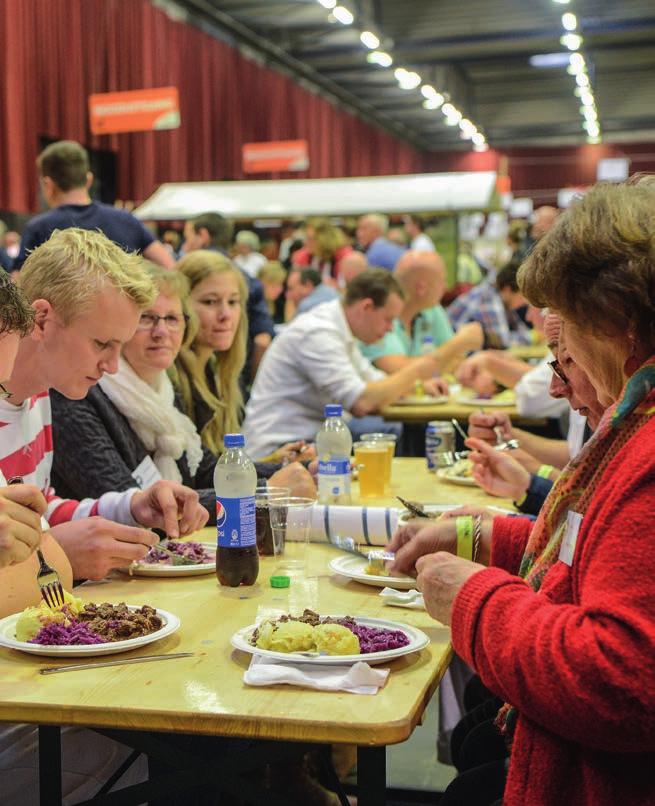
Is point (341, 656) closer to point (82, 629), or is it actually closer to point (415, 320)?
point (82, 629)

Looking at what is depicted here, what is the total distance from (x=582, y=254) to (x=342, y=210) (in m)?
8.80

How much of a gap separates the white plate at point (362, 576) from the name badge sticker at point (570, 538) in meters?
0.67

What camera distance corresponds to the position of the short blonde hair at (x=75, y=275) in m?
2.27

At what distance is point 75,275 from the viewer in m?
2.28

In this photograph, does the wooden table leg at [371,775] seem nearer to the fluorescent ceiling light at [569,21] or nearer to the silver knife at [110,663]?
the silver knife at [110,663]

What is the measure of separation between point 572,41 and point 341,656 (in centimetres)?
1398

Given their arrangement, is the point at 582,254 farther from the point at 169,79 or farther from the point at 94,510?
the point at 169,79

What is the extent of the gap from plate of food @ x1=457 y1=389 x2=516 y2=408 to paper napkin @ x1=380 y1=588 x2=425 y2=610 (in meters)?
3.37

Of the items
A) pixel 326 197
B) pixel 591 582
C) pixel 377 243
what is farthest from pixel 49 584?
pixel 326 197

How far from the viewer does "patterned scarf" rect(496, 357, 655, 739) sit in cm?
132

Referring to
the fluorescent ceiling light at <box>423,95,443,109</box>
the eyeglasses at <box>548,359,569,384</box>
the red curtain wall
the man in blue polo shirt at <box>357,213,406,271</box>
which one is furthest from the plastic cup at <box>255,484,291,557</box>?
the fluorescent ceiling light at <box>423,95,443,109</box>

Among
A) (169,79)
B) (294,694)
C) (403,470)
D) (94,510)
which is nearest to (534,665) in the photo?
(294,694)

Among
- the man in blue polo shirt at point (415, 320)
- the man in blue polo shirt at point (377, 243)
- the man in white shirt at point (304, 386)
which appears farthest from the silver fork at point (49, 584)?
the man in blue polo shirt at point (377, 243)

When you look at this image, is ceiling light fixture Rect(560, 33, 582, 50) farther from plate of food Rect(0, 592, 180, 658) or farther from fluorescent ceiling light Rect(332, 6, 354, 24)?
plate of food Rect(0, 592, 180, 658)
